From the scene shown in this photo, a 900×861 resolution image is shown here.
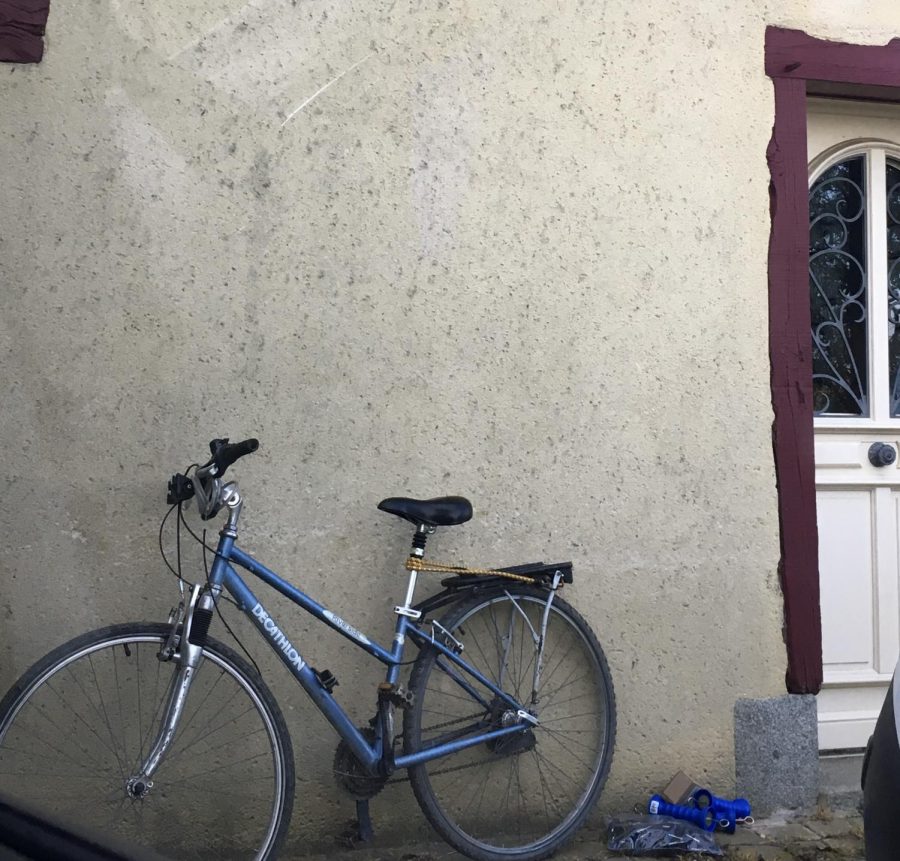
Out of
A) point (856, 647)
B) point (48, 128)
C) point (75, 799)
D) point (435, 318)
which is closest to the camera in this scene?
point (75, 799)

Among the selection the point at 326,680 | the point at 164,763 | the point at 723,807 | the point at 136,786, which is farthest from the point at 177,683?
the point at 723,807

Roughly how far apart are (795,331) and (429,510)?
1.68 meters

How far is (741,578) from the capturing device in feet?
11.9

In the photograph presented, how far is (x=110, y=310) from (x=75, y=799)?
60.5 inches

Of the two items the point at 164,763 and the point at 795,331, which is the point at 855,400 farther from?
the point at 164,763

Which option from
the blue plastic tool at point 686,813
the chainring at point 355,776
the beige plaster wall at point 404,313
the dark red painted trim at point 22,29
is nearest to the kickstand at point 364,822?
the chainring at point 355,776

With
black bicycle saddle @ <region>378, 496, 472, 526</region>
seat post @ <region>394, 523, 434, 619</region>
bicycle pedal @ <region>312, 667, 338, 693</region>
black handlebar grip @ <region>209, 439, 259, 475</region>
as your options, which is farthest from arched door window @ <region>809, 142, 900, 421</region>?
black handlebar grip @ <region>209, 439, 259, 475</region>

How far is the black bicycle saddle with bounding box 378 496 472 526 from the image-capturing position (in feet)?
10.0

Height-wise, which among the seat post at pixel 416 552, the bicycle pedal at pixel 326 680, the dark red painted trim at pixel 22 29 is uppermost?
the dark red painted trim at pixel 22 29

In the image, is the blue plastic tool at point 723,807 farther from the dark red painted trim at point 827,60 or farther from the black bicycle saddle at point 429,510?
the dark red painted trim at point 827,60

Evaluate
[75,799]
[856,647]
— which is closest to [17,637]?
[75,799]

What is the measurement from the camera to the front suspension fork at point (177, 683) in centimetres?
258

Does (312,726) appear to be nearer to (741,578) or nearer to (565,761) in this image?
(565,761)

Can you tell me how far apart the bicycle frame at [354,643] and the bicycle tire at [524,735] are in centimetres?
8
